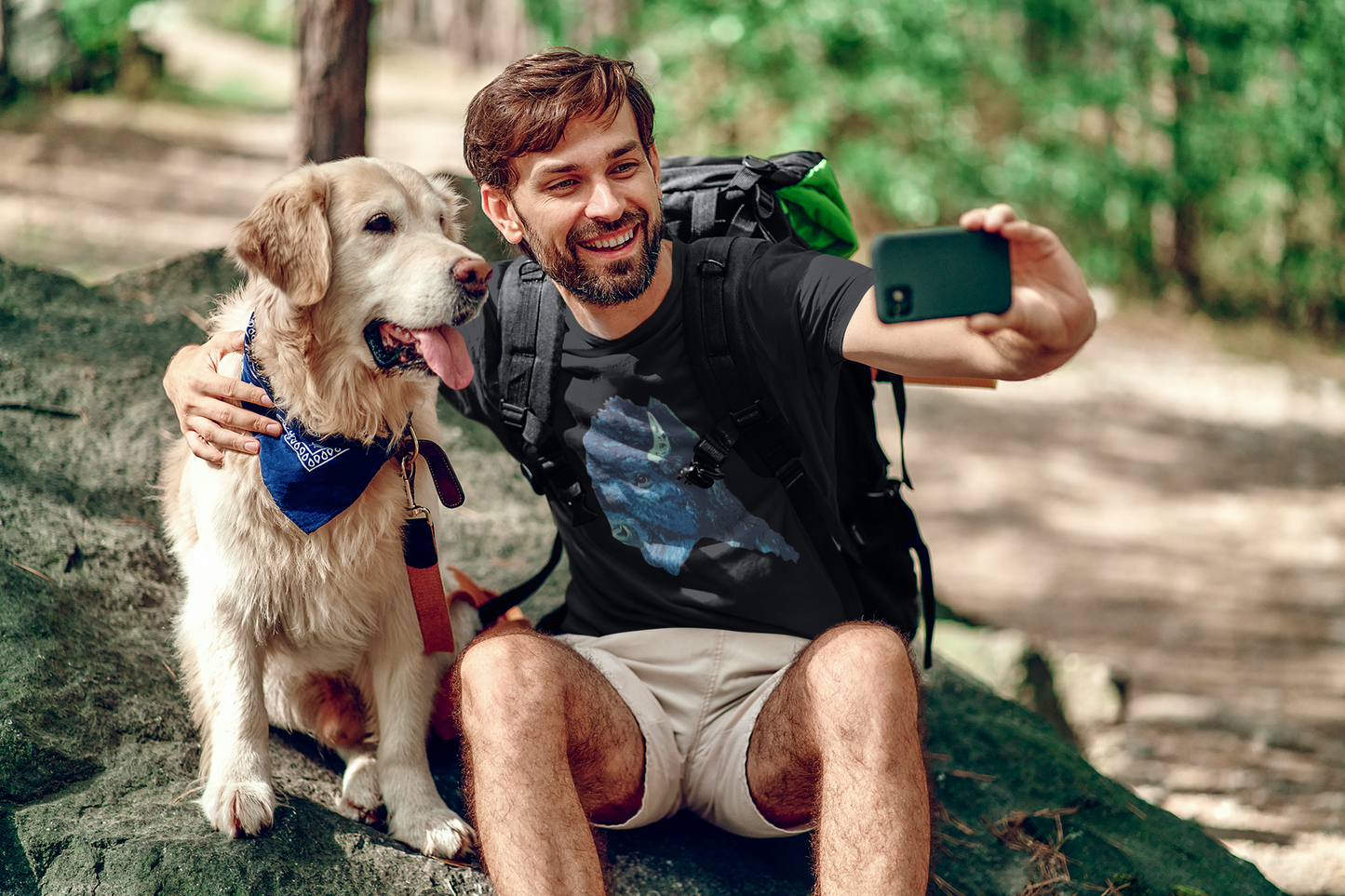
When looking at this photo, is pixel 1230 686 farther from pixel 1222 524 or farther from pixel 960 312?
pixel 960 312

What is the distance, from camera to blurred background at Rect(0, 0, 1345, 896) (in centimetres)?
638

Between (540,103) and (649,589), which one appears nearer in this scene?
(540,103)

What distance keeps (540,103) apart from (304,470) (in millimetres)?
1131

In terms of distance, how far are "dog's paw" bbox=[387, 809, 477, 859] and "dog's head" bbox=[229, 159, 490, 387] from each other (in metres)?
1.17

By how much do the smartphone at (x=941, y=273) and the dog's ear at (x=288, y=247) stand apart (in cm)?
139

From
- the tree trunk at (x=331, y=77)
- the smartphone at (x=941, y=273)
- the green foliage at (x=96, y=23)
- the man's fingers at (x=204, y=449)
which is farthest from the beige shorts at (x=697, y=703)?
the green foliage at (x=96, y=23)

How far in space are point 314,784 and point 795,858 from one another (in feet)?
4.65

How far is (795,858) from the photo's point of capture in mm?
2947

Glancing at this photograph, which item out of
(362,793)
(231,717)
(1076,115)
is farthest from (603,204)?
(1076,115)

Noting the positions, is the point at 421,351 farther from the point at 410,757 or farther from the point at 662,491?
the point at 410,757

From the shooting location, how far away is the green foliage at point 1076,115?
9.52m

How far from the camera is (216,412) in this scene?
2.57 meters

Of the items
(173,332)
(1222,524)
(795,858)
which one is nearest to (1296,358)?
(1222,524)

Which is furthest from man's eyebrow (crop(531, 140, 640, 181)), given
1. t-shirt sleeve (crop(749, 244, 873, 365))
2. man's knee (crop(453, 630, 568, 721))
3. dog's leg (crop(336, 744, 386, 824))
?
dog's leg (crop(336, 744, 386, 824))
